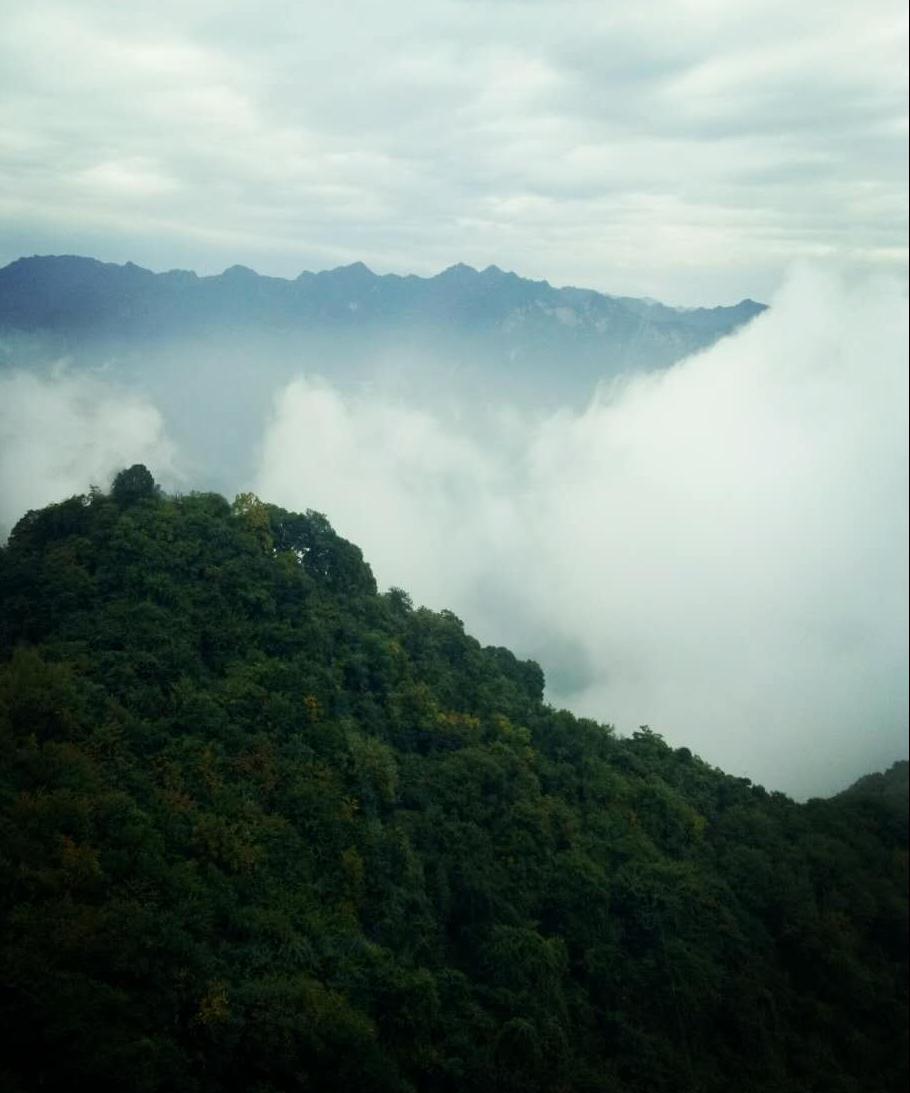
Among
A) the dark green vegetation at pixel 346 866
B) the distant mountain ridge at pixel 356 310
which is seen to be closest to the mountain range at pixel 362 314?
the distant mountain ridge at pixel 356 310

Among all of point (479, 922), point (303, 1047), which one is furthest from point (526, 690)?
point (303, 1047)

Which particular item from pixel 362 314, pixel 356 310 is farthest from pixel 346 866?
pixel 362 314

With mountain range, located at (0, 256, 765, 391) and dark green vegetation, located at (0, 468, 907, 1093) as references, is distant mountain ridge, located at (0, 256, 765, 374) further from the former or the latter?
dark green vegetation, located at (0, 468, 907, 1093)

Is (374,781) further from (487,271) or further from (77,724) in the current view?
(487,271)

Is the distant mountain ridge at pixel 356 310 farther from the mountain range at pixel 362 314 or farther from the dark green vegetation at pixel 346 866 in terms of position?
the dark green vegetation at pixel 346 866

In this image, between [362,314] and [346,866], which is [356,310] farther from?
[346,866]

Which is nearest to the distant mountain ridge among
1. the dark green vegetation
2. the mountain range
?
the mountain range
